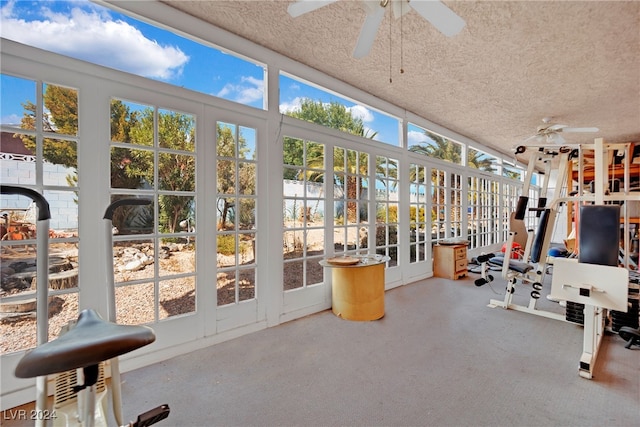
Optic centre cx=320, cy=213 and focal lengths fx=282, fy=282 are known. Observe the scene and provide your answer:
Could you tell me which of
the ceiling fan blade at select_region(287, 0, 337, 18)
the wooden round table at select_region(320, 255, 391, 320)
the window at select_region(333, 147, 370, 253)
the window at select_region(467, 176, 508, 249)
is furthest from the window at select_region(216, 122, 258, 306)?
the window at select_region(467, 176, 508, 249)

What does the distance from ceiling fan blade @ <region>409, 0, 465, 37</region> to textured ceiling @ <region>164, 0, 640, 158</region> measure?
71 centimetres

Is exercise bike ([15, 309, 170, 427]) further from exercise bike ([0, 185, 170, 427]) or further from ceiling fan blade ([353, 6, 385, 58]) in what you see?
ceiling fan blade ([353, 6, 385, 58])

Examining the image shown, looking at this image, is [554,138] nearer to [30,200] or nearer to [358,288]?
[358,288]

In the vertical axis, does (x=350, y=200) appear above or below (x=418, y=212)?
above

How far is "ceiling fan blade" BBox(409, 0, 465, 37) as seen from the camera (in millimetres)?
1540

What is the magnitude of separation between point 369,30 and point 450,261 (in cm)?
418

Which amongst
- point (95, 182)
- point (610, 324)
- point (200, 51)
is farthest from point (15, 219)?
point (610, 324)

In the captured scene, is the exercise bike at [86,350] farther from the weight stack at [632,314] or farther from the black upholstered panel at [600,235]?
the weight stack at [632,314]

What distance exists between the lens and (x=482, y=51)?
2809mm

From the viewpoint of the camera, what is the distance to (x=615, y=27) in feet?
7.91

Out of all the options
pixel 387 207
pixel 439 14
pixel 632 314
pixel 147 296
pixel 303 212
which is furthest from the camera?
pixel 387 207

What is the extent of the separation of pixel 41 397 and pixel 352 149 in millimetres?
3430

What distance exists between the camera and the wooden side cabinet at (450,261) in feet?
16.0

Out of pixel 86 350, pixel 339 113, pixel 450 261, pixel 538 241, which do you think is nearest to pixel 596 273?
pixel 538 241
